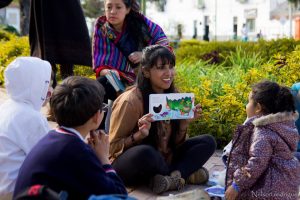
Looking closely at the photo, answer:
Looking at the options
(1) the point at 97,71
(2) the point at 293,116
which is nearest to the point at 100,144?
(2) the point at 293,116

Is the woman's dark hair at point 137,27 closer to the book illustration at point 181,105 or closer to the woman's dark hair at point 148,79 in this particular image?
the woman's dark hair at point 148,79

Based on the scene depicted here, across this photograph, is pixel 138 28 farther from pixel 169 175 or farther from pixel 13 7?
pixel 13 7

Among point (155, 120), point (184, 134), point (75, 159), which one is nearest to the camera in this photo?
point (75, 159)

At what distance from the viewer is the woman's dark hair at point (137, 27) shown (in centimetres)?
508

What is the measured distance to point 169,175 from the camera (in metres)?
4.39

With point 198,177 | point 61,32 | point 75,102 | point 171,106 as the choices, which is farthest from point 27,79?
point 61,32

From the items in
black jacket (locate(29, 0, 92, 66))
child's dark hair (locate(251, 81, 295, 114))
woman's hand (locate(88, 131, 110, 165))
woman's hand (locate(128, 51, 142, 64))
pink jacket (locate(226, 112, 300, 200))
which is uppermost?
black jacket (locate(29, 0, 92, 66))

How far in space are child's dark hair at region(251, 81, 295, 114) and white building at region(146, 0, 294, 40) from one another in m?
46.1

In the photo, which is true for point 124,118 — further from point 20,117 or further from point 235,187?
point 20,117

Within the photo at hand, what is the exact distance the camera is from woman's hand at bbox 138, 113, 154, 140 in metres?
4.00

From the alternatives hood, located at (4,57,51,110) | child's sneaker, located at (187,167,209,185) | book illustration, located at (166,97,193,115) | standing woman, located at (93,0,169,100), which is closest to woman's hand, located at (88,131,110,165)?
hood, located at (4,57,51,110)

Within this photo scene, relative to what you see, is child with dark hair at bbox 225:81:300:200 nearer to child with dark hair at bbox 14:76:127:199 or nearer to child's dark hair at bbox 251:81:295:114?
child's dark hair at bbox 251:81:295:114

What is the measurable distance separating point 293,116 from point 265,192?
1.75 feet

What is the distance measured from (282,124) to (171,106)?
3.10 ft
